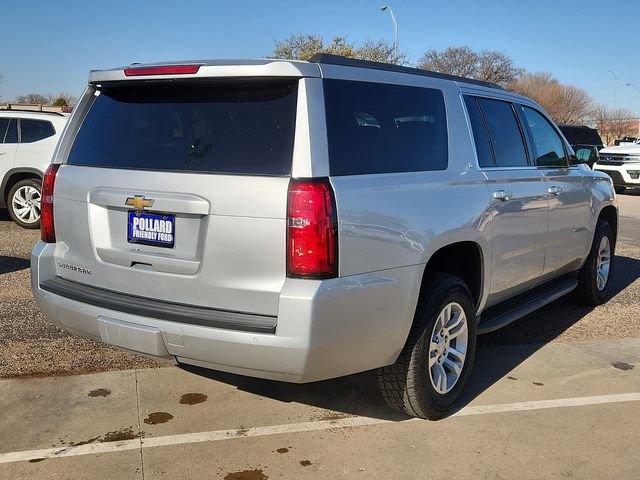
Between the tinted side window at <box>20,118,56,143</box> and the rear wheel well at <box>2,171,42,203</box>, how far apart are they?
510mm

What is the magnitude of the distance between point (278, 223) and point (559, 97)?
6975 cm

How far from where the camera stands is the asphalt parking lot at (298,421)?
3.23 metres

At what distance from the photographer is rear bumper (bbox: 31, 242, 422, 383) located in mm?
2857

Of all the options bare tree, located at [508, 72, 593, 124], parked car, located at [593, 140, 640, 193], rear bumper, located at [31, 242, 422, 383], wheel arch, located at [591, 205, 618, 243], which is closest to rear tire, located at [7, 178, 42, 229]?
rear bumper, located at [31, 242, 422, 383]

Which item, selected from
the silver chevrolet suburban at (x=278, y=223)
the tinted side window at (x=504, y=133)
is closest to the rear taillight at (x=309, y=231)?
the silver chevrolet suburban at (x=278, y=223)

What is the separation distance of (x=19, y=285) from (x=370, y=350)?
15.2 feet

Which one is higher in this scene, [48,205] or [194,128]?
[194,128]

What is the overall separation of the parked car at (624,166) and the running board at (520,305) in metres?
13.2

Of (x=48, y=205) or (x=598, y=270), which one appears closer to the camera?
(x=48, y=205)

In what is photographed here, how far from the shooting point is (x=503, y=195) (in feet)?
13.7

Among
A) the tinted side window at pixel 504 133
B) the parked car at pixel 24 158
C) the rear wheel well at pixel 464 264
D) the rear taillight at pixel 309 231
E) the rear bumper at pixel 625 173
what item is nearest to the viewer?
the rear taillight at pixel 309 231

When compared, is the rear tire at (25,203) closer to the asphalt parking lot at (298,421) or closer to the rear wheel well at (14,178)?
the rear wheel well at (14,178)

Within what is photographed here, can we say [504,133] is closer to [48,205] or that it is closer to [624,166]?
[48,205]

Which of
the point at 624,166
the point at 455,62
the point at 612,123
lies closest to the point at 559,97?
the point at 612,123
